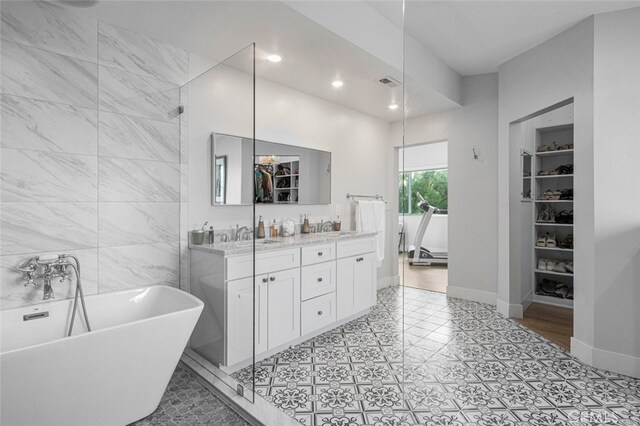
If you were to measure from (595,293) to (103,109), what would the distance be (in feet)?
9.25

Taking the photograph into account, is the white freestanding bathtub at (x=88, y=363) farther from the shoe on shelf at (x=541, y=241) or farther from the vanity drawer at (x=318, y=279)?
the shoe on shelf at (x=541, y=241)

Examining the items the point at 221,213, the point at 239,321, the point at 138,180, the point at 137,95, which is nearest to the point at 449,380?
the point at 239,321

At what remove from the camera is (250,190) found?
217 cm

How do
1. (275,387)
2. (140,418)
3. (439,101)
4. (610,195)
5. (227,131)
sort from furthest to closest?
(227,131) → (275,387) → (140,418) → (439,101) → (610,195)

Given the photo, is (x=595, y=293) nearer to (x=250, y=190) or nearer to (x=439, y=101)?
(x=439, y=101)

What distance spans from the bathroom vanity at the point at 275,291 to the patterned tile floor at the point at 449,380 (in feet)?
0.69

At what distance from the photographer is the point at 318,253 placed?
2865 millimetres

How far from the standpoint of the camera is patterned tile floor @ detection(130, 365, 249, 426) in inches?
71.8

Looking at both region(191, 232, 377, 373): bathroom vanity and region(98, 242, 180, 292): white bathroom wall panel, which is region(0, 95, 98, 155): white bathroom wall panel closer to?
region(98, 242, 180, 292): white bathroom wall panel

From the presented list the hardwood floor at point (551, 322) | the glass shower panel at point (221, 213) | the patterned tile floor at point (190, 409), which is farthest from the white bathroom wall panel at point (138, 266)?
the hardwood floor at point (551, 322)

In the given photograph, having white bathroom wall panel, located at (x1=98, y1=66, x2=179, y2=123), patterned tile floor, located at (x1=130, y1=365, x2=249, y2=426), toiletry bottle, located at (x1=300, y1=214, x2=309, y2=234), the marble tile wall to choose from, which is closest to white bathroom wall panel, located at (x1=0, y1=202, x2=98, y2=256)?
the marble tile wall

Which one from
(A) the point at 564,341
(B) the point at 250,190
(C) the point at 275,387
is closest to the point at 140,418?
(C) the point at 275,387

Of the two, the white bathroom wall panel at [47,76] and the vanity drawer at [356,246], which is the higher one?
the white bathroom wall panel at [47,76]

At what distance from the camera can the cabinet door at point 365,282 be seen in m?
3.16
